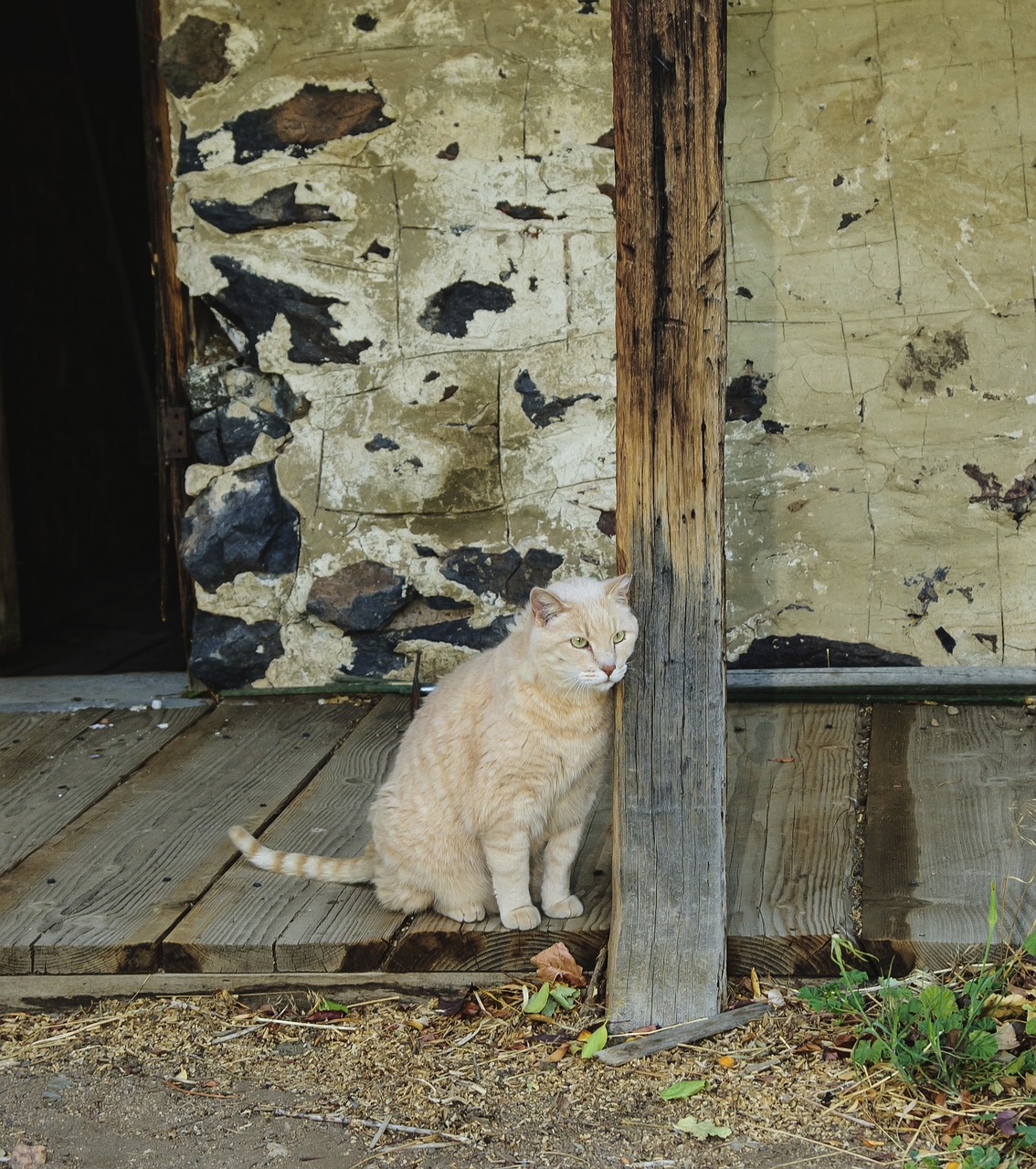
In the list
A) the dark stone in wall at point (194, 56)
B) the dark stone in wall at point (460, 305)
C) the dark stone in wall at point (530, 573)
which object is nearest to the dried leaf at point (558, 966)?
the dark stone in wall at point (530, 573)

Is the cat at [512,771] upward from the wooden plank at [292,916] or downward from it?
upward

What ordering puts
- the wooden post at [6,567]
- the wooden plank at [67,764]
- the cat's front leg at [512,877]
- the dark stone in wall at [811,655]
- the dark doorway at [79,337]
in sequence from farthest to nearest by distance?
the dark doorway at [79,337] < the wooden post at [6,567] < the dark stone in wall at [811,655] < the wooden plank at [67,764] < the cat's front leg at [512,877]

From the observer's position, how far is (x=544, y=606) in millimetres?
2570

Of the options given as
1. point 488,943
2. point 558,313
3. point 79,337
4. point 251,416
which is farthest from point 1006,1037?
point 79,337

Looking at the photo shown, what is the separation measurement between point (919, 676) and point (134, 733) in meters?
2.43

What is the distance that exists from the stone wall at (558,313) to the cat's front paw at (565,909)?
152 cm

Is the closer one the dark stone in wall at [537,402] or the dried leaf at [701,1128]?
the dried leaf at [701,1128]

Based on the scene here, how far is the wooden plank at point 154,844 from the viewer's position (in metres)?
2.74

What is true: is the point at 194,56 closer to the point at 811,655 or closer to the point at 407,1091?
the point at 811,655

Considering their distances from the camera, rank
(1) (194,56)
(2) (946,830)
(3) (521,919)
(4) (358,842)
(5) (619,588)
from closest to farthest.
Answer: (5) (619,588) < (3) (521,919) < (2) (946,830) < (4) (358,842) < (1) (194,56)

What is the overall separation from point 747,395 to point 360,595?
1.37 m

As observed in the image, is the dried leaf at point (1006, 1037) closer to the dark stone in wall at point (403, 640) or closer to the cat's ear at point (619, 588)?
the cat's ear at point (619, 588)

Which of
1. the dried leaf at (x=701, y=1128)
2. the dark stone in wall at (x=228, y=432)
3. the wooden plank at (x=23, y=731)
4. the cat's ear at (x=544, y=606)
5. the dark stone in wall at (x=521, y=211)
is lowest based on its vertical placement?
the dried leaf at (x=701, y=1128)

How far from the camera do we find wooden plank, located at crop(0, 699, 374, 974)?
2736 millimetres
